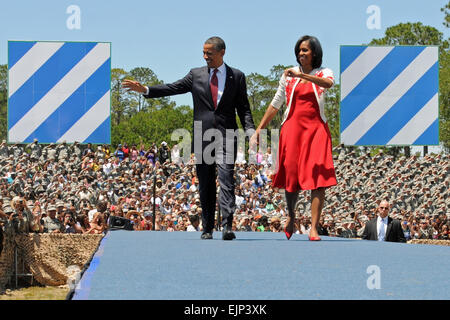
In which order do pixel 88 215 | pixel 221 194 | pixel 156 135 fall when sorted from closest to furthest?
pixel 221 194 → pixel 88 215 → pixel 156 135

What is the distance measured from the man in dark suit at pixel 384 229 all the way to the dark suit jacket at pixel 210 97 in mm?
3196

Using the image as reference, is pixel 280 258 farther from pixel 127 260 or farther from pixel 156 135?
pixel 156 135

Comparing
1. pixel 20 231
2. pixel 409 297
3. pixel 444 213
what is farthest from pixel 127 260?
pixel 444 213

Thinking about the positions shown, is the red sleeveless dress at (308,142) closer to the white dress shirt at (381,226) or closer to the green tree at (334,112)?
the white dress shirt at (381,226)

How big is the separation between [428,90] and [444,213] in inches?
257

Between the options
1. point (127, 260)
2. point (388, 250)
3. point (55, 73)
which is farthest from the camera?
point (55, 73)

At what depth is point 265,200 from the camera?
23.2m

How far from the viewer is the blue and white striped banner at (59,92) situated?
27.6 m

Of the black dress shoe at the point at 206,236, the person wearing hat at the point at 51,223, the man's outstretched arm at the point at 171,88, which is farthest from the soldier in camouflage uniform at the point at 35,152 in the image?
the man's outstretched arm at the point at 171,88

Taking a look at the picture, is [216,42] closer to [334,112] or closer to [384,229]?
[384,229]

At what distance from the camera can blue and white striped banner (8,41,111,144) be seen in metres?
27.6

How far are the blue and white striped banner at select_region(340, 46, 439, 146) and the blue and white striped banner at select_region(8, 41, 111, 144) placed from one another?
842 cm

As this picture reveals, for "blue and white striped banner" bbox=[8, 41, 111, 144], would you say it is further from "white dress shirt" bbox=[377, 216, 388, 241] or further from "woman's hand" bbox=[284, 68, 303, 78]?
"woman's hand" bbox=[284, 68, 303, 78]

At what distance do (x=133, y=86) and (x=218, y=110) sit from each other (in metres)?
0.73
